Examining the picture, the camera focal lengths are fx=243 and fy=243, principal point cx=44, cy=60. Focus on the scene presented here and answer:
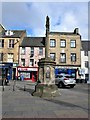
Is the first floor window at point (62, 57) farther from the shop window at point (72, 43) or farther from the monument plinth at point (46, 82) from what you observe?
the monument plinth at point (46, 82)

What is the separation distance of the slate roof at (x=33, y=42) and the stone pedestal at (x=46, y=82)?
3116cm

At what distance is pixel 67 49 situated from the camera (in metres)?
48.8

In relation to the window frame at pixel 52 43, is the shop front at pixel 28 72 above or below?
below

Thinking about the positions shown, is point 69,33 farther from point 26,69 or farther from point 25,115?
point 25,115

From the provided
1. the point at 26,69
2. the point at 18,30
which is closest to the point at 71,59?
the point at 26,69

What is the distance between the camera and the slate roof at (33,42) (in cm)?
4884

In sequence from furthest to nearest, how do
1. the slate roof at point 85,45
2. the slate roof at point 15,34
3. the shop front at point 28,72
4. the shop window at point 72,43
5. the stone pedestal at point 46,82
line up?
the slate roof at point 85,45 < the slate roof at point 15,34 < the shop window at point 72,43 < the shop front at point 28,72 < the stone pedestal at point 46,82

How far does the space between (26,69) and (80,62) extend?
10853 millimetres

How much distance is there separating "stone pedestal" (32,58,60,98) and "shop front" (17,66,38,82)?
3007 cm

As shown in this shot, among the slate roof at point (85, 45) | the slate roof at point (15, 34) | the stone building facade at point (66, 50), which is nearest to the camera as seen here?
the stone building facade at point (66, 50)

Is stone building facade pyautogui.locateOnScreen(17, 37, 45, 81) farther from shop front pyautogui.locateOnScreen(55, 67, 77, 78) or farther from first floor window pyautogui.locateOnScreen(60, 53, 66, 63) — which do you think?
shop front pyautogui.locateOnScreen(55, 67, 77, 78)

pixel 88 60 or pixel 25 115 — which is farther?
pixel 88 60

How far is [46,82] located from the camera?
17.4m

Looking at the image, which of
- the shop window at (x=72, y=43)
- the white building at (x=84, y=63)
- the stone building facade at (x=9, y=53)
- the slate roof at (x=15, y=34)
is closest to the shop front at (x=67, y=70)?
the white building at (x=84, y=63)
